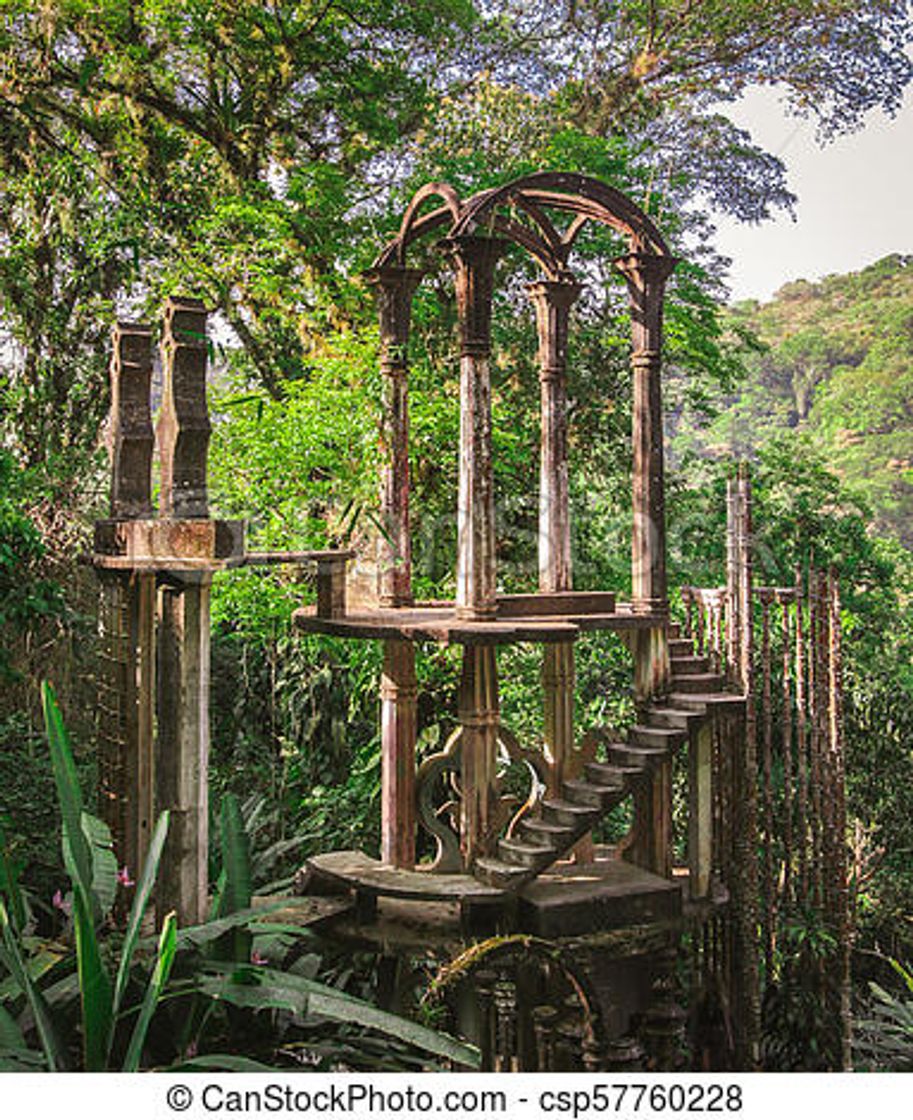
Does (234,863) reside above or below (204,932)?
above

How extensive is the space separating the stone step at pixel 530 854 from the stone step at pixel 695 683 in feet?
3.44

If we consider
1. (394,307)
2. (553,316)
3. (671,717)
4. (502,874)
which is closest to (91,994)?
(502,874)

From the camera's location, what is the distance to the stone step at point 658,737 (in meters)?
4.70

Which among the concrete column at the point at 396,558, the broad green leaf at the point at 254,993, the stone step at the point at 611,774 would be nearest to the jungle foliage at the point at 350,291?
the concrete column at the point at 396,558

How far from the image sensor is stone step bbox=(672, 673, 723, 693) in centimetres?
502

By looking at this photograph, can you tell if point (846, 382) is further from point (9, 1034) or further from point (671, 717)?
point (9, 1034)

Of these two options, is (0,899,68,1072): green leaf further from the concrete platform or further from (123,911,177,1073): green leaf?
the concrete platform

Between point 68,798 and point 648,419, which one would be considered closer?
point 68,798

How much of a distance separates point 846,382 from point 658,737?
49.3ft

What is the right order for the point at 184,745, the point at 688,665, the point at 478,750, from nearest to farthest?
the point at 184,745, the point at 478,750, the point at 688,665

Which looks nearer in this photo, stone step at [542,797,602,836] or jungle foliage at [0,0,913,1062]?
stone step at [542,797,602,836]

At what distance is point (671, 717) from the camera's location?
15.7 feet

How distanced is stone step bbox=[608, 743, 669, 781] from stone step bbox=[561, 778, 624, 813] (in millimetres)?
103

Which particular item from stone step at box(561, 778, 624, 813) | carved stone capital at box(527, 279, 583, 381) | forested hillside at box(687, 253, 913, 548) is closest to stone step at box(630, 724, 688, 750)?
stone step at box(561, 778, 624, 813)
